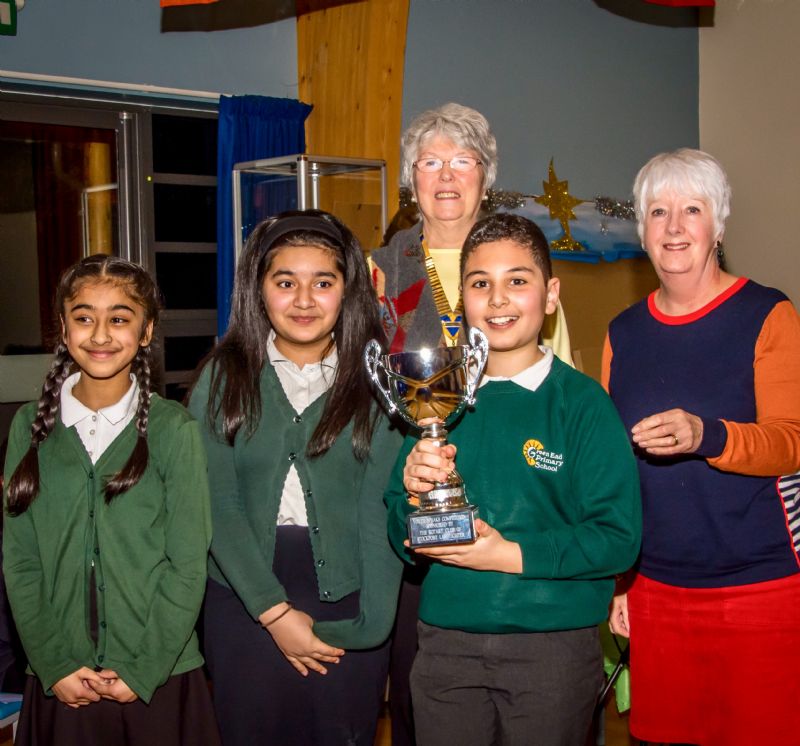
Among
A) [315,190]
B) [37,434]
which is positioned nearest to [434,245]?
[37,434]

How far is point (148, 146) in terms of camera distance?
5363 millimetres

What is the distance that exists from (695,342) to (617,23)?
5.33 metres

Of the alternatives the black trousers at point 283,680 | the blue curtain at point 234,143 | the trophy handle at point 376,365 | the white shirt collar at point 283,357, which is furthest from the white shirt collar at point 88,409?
the blue curtain at point 234,143

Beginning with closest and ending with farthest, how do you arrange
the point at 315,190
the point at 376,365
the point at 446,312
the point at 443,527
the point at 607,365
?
the point at 443,527
the point at 376,365
the point at 607,365
the point at 446,312
the point at 315,190

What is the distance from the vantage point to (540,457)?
166 centimetres

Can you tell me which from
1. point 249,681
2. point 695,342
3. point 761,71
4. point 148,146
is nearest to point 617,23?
point 761,71

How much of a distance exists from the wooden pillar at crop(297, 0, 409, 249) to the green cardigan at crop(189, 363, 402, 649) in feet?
10.9

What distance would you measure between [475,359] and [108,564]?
31.7 inches

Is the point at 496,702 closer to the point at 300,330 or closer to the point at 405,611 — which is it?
the point at 405,611

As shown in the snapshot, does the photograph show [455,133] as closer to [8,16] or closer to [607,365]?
[607,365]

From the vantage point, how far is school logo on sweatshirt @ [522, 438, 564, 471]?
5.42ft

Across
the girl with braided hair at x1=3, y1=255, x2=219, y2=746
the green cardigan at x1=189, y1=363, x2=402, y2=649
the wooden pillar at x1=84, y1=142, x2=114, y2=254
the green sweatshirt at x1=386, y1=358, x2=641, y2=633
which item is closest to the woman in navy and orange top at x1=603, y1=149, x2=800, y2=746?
the green sweatshirt at x1=386, y1=358, x2=641, y2=633

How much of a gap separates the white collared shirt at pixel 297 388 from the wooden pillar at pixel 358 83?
10.5 ft

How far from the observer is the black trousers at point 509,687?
162 cm
